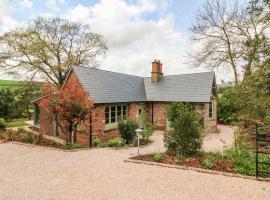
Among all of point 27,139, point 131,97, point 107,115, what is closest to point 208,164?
point 107,115

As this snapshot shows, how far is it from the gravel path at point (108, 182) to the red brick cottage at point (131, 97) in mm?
5877

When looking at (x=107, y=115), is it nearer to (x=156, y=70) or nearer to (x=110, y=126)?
(x=110, y=126)

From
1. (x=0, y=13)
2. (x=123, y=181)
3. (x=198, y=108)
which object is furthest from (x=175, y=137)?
(x=0, y=13)

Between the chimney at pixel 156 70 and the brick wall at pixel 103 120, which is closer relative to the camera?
the brick wall at pixel 103 120

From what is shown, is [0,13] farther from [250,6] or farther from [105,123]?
[250,6]

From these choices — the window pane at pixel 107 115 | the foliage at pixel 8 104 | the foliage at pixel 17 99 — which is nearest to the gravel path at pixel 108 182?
the window pane at pixel 107 115

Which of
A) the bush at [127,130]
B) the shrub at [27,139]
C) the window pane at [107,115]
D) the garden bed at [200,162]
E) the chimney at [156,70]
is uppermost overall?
the chimney at [156,70]

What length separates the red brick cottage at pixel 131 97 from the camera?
1833cm

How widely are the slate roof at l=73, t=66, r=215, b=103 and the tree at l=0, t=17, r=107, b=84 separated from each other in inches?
414

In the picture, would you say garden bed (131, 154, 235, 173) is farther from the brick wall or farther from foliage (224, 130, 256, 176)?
the brick wall

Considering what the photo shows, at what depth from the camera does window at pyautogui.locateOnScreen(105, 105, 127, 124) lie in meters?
19.3

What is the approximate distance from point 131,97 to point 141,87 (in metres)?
3.77

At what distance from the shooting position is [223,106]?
28.5m

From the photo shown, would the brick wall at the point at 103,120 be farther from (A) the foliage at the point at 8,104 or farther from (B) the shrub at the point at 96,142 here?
(A) the foliage at the point at 8,104
